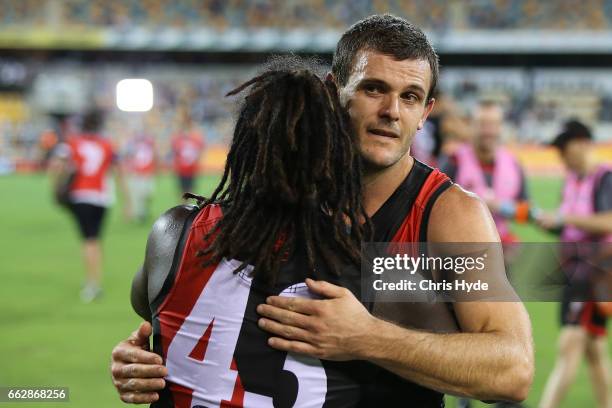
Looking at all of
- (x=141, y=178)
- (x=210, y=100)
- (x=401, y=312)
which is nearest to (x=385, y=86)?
(x=401, y=312)

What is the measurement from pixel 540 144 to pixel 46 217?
19263 millimetres

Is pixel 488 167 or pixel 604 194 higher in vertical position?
pixel 488 167

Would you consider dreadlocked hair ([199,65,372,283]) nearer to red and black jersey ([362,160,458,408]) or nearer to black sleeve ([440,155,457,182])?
red and black jersey ([362,160,458,408])

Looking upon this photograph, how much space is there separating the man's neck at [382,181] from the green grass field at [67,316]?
2.70 m

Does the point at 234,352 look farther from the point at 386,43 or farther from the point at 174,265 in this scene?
the point at 386,43

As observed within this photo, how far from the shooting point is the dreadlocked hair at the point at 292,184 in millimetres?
1907

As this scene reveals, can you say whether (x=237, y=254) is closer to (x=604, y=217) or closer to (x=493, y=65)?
(x=604, y=217)

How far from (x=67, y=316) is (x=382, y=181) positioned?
20.4 feet

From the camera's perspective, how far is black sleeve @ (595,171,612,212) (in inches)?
208

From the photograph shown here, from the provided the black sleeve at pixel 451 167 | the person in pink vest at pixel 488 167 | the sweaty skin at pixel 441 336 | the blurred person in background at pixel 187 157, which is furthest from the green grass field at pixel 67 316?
the sweaty skin at pixel 441 336

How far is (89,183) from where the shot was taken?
29.8ft

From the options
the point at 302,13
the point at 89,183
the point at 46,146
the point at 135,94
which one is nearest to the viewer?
the point at 89,183

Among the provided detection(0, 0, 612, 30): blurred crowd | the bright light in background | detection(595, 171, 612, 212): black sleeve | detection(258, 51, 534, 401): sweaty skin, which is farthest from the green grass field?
detection(0, 0, 612, 30): blurred crowd

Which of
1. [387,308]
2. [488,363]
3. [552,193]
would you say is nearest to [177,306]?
[387,308]
